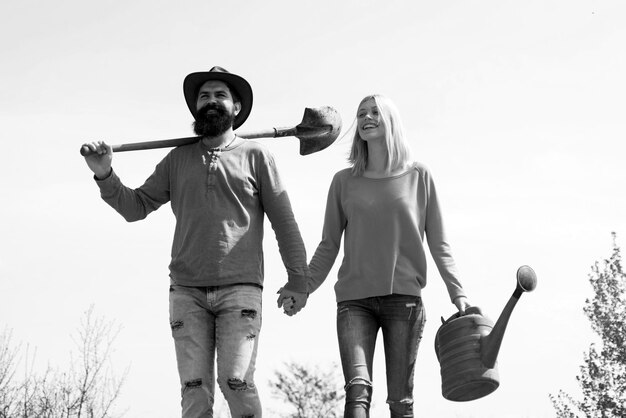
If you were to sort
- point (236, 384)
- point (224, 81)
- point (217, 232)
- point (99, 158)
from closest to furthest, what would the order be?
point (236, 384), point (217, 232), point (99, 158), point (224, 81)

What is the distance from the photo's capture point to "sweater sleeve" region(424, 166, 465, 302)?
5473 mm

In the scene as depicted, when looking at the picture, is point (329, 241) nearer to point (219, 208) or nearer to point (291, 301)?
point (291, 301)

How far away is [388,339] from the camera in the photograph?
17.3 ft

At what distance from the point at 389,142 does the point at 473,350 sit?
4.47 feet

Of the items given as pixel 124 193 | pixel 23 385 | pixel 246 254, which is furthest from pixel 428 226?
pixel 23 385

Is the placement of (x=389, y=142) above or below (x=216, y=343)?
above

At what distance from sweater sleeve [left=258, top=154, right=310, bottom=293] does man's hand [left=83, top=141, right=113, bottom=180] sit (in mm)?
899

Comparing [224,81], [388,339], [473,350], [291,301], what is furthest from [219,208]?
[473,350]

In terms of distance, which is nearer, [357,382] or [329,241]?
[357,382]

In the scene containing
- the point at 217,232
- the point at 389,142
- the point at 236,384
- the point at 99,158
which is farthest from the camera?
the point at 389,142

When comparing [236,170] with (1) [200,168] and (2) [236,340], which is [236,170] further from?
(2) [236,340]

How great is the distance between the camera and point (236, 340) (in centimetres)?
501

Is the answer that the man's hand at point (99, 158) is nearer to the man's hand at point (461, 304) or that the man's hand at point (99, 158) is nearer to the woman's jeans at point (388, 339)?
the woman's jeans at point (388, 339)

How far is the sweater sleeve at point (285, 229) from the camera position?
5418mm
